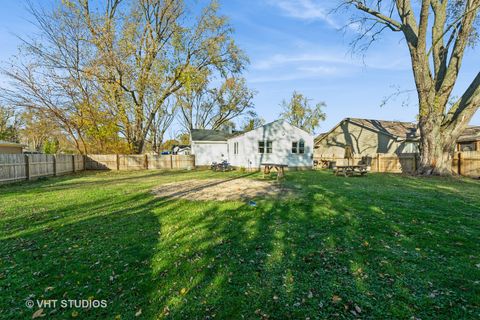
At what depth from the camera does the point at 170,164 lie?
76.9 feet

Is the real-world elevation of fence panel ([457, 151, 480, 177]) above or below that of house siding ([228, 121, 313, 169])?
below

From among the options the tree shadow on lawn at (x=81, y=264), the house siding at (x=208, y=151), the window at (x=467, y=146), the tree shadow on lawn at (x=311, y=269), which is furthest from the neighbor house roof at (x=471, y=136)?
the tree shadow on lawn at (x=81, y=264)

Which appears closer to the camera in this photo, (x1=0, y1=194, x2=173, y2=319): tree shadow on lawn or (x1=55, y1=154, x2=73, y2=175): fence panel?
(x1=0, y1=194, x2=173, y2=319): tree shadow on lawn

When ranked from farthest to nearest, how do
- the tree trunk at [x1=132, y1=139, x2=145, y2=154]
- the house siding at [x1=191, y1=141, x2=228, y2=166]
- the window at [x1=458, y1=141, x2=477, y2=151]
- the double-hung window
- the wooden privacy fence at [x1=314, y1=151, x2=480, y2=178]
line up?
the house siding at [x1=191, y1=141, x2=228, y2=166] < the tree trunk at [x1=132, y1=139, x2=145, y2=154] < the double-hung window < the window at [x1=458, y1=141, x2=477, y2=151] < the wooden privacy fence at [x1=314, y1=151, x2=480, y2=178]

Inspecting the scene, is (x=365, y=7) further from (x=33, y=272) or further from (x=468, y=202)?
(x=33, y=272)

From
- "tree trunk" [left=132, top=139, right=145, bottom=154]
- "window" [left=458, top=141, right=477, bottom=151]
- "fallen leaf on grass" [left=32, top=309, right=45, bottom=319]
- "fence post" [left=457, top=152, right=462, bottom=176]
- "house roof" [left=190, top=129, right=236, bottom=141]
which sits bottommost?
"fallen leaf on grass" [left=32, top=309, right=45, bottom=319]

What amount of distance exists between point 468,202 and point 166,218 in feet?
28.5

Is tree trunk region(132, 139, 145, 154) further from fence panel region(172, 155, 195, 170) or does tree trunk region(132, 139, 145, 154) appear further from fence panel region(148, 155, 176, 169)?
fence panel region(172, 155, 195, 170)

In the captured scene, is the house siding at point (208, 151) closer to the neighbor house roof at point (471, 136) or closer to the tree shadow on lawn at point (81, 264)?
the tree shadow on lawn at point (81, 264)

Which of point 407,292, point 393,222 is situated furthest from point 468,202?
point 407,292

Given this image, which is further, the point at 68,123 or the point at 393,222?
the point at 68,123

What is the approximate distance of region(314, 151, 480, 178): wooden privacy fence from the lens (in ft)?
44.1

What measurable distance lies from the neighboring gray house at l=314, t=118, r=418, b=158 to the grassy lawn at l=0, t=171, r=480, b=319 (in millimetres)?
17550
